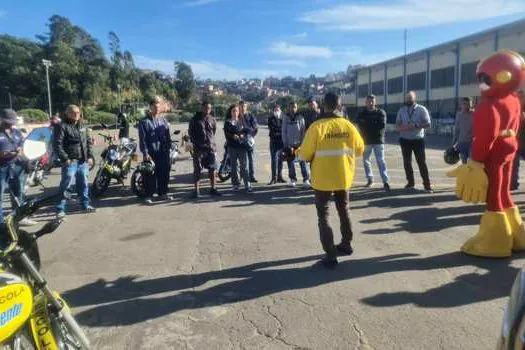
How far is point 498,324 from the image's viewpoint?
3.77 metres

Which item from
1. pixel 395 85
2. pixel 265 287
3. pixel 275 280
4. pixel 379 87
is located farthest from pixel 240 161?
pixel 379 87

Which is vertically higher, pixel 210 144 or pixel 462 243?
pixel 210 144

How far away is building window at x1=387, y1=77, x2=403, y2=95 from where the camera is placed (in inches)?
2157

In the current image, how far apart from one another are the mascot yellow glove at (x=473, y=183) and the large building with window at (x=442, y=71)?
2871 cm

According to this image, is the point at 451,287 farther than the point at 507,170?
No

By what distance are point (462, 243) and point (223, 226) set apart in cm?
330

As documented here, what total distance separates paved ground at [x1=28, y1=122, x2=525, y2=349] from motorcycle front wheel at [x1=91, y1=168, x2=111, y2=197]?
174cm

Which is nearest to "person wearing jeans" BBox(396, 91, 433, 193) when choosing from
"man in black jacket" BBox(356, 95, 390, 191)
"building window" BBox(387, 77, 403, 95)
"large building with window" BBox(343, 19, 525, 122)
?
"man in black jacket" BBox(356, 95, 390, 191)

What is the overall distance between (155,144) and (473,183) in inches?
224

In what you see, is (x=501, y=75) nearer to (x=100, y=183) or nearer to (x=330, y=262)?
(x=330, y=262)

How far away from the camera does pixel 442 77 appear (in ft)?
151

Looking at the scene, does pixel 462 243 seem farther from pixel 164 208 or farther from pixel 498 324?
pixel 164 208

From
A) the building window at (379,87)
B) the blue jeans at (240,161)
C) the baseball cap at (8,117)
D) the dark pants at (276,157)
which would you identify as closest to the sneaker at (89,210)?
the baseball cap at (8,117)

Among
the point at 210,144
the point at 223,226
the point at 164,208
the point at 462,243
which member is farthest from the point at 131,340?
the point at 210,144
